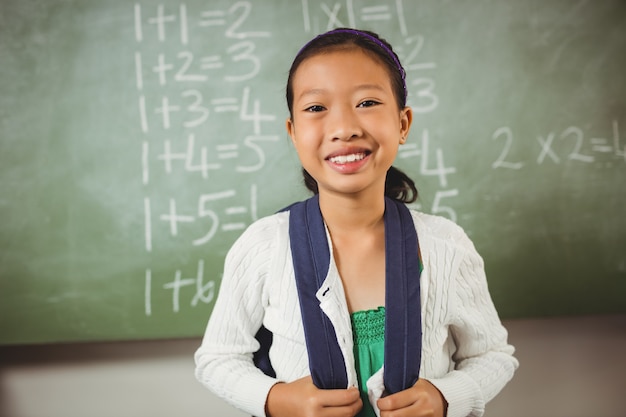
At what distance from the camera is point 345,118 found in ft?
2.29

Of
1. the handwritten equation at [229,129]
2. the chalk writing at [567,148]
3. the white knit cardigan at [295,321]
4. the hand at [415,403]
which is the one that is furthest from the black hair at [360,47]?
the chalk writing at [567,148]

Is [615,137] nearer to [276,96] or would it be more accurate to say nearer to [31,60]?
[276,96]

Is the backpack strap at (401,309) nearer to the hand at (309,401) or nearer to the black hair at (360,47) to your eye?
the hand at (309,401)

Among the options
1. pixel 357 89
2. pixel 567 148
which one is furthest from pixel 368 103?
pixel 567 148

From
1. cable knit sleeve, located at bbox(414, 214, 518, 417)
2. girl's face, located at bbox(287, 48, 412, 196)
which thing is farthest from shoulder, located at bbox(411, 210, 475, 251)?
girl's face, located at bbox(287, 48, 412, 196)

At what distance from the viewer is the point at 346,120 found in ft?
2.28

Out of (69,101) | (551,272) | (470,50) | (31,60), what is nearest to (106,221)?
(69,101)

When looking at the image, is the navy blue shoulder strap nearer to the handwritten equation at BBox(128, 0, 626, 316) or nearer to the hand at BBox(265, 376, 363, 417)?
the hand at BBox(265, 376, 363, 417)

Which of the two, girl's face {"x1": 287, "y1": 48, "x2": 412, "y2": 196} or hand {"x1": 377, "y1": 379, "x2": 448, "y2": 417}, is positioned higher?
girl's face {"x1": 287, "y1": 48, "x2": 412, "y2": 196}

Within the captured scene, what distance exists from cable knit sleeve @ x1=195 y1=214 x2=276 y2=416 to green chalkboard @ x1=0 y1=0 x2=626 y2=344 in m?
0.61

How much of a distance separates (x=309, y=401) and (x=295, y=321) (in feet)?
0.39

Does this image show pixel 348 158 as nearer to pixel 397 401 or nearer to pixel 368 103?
pixel 368 103

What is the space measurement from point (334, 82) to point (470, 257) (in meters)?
0.36

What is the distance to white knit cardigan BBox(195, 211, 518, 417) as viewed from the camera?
29.4 inches
